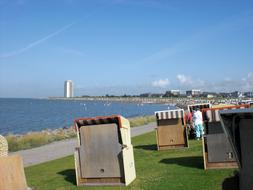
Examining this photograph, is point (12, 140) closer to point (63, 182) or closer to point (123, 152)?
point (63, 182)

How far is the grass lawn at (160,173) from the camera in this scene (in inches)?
368

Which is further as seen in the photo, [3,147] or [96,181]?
[96,181]

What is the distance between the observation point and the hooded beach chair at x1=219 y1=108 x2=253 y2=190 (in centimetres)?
419

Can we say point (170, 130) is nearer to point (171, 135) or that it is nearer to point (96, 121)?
point (171, 135)

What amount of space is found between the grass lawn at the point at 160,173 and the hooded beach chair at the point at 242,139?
4429 millimetres

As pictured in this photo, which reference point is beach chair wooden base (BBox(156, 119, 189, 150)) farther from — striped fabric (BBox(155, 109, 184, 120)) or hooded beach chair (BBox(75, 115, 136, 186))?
hooded beach chair (BBox(75, 115, 136, 186))

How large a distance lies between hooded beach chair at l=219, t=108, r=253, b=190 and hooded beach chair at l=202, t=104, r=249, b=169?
6194 mm

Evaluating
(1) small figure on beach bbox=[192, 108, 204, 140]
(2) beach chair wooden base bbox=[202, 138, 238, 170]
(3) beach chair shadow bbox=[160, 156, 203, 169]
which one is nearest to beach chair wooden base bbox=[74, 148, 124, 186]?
(2) beach chair wooden base bbox=[202, 138, 238, 170]

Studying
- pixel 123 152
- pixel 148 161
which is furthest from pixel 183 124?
pixel 123 152

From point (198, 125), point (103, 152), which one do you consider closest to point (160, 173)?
point (103, 152)

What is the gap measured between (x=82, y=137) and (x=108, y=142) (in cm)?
66

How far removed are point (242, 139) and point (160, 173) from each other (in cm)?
670

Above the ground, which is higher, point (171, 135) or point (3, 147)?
point (3, 147)

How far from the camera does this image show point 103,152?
31.9ft
